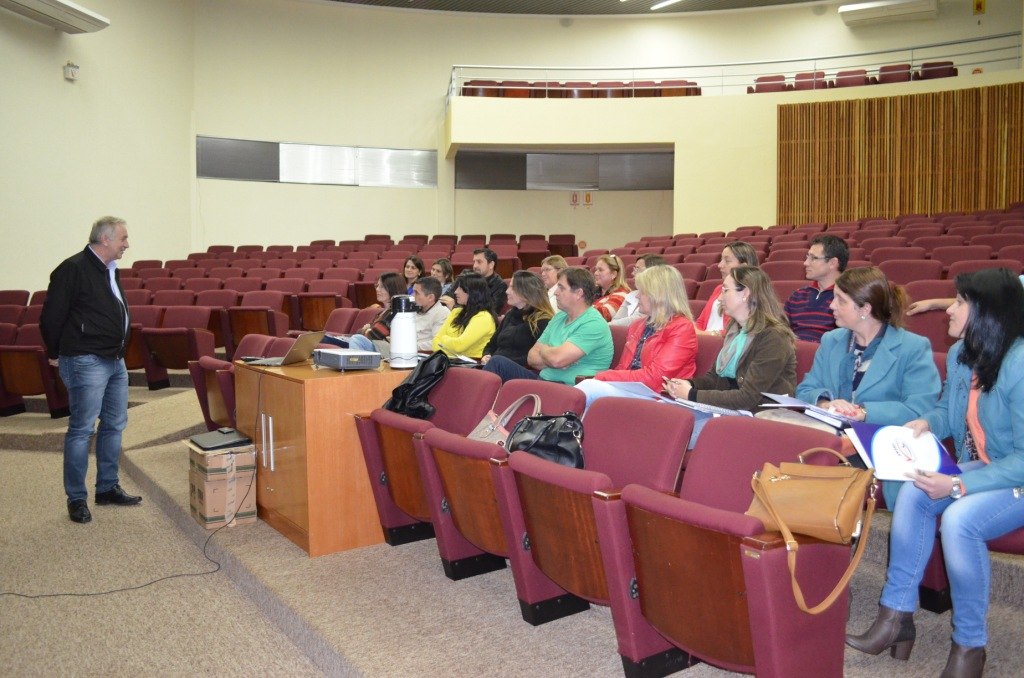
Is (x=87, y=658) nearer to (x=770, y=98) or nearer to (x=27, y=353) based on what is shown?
(x=27, y=353)

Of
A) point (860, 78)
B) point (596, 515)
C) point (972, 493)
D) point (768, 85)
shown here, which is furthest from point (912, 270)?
point (768, 85)

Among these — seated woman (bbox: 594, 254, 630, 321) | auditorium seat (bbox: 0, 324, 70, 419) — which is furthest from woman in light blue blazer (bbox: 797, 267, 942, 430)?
auditorium seat (bbox: 0, 324, 70, 419)

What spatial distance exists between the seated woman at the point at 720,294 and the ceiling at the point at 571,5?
10.7 meters

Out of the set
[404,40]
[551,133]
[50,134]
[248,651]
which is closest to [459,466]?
[248,651]

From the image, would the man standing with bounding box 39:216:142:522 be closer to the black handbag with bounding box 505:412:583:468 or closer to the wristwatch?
the black handbag with bounding box 505:412:583:468

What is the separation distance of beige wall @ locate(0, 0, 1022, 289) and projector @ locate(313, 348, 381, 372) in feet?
26.4

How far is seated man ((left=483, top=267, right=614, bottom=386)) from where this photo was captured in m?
3.53

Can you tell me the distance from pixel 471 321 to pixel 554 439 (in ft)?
7.36

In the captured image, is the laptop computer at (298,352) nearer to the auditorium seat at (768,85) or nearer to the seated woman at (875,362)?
the seated woman at (875,362)

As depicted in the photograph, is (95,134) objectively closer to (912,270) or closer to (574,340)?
(574,340)

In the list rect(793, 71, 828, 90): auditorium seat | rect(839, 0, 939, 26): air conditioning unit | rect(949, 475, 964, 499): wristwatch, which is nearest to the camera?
rect(949, 475, 964, 499): wristwatch

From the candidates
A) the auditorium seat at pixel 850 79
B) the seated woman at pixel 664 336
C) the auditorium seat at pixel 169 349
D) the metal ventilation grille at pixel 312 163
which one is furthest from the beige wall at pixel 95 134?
the auditorium seat at pixel 850 79

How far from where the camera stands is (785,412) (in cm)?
221

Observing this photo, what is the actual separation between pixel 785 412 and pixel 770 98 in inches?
430
